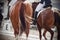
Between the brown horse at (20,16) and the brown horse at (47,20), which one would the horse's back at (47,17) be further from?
the brown horse at (20,16)

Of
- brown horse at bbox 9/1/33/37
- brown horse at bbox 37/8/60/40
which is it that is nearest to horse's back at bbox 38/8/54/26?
brown horse at bbox 37/8/60/40

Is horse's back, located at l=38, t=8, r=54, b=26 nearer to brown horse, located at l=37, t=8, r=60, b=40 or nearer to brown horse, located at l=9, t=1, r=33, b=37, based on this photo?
brown horse, located at l=37, t=8, r=60, b=40

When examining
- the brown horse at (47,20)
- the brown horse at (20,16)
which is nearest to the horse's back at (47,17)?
the brown horse at (47,20)

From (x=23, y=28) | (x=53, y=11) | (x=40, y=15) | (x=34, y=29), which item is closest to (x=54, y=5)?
(x=53, y=11)

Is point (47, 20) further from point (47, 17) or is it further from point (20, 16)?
point (20, 16)

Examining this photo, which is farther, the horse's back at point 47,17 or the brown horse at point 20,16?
the brown horse at point 20,16

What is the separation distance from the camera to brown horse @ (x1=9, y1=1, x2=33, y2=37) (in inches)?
70.6

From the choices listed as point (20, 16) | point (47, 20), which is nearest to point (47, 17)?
point (47, 20)

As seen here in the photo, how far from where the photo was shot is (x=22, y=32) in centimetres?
182

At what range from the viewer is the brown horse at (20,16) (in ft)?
5.88

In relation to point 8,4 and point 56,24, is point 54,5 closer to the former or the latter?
point 56,24

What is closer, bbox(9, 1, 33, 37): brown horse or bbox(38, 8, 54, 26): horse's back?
bbox(38, 8, 54, 26): horse's back

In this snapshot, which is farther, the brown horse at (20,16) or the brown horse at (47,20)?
the brown horse at (20,16)

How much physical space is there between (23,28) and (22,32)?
4 centimetres
